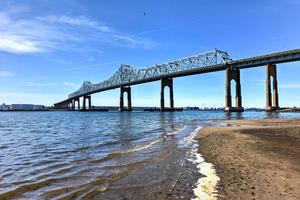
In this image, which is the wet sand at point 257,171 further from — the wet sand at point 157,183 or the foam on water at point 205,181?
the wet sand at point 157,183

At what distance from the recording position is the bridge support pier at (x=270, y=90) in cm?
12500

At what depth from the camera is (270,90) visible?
415ft

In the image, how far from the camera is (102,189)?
891 centimetres

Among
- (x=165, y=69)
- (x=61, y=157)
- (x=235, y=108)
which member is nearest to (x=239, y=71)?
(x=235, y=108)

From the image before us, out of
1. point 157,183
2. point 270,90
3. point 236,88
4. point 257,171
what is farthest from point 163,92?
point 157,183

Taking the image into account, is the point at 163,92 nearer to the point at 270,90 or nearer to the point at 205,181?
the point at 270,90

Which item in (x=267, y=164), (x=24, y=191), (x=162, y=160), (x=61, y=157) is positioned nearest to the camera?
(x=24, y=191)

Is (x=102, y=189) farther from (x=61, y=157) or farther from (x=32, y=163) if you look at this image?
(x=61, y=157)

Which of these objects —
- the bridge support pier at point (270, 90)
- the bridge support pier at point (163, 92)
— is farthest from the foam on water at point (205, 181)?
the bridge support pier at point (163, 92)

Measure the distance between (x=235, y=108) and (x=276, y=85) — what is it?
62.5ft

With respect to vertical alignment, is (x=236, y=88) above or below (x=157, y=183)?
above

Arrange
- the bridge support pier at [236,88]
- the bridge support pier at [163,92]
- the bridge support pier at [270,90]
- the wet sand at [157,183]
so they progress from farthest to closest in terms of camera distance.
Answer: the bridge support pier at [163,92] < the bridge support pier at [236,88] < the bridge support pier at [270,90] < the wet sand at [157,183]

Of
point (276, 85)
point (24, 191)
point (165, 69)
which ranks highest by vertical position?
point (165, 69)

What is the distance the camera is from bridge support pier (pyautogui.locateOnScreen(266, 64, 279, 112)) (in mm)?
125000
